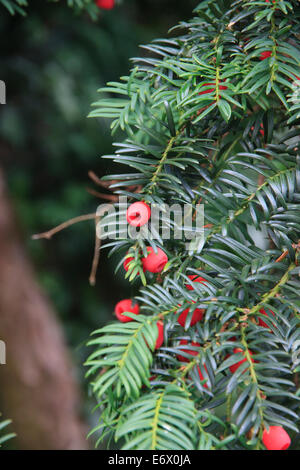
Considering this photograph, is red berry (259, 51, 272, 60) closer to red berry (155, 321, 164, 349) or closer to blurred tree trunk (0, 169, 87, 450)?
red berry (155, 321, 164, 349)

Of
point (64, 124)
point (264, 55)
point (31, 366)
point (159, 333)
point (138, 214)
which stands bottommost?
point (31, 366)

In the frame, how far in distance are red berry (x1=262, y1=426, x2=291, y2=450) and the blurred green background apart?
3.84 feet

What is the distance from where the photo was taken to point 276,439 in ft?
1.03

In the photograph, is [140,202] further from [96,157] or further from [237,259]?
[96,157]

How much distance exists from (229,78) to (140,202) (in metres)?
0.13

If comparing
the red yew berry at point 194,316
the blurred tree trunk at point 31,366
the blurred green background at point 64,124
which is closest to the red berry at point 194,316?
the red yew berry at point 194,316

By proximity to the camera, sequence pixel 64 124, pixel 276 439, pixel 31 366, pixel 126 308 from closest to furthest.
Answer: pixel 276 439
pixel 126 308
pixel 31 366
pixel 64 124

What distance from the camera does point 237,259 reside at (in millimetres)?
388

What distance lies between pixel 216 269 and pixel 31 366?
0.99 m

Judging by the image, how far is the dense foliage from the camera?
0.33m

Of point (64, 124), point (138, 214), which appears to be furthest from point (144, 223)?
point (64, 124)

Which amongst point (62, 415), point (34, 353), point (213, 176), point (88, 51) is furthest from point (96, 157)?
point (213, 176)

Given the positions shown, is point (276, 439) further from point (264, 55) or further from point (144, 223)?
point (264, 55)

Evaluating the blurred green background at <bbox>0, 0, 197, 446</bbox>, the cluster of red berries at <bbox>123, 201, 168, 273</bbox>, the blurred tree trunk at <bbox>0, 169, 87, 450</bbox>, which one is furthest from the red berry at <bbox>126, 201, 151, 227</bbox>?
the blurred green background at <bbox>0, 0, 197, 446</bbox>
